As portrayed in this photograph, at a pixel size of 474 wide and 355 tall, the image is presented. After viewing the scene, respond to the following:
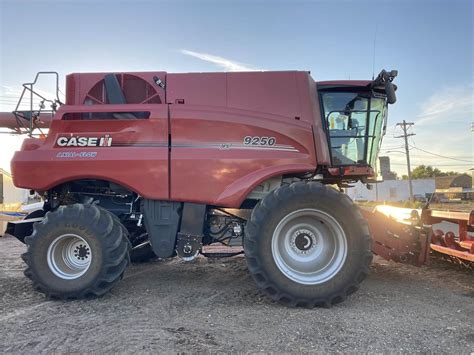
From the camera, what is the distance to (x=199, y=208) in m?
5.39

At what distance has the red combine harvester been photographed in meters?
4.99

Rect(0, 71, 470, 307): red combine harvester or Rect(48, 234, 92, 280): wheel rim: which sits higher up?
Rect(0, 71, 470, 307): red combine harvester

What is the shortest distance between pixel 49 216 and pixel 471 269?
6290 millimetres

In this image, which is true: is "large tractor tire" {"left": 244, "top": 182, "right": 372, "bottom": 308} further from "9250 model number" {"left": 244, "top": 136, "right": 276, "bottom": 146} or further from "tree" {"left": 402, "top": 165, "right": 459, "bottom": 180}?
"tree" {"left": 402, "top": 165, "right": 459, "bottom": 180}

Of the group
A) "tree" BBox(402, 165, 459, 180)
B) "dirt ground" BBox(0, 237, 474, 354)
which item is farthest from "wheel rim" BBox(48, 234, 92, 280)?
"tree" BBox(402, 165, 459, 180)

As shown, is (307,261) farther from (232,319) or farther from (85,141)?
(85,141)

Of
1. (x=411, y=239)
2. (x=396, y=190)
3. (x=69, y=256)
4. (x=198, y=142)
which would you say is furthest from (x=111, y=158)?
(x=396, y=190)

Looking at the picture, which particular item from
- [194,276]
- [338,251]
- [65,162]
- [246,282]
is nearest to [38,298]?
[65,162]

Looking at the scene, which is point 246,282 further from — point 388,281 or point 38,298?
point 38,298

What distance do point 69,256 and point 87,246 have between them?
34cm

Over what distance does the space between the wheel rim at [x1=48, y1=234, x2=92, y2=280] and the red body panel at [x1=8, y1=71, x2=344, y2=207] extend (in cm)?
77

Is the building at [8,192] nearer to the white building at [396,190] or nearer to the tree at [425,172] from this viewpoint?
the white building at [396,190]

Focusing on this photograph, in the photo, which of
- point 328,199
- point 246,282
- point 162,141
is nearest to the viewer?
point 328,199

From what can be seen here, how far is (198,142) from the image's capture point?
5336 millimetres
